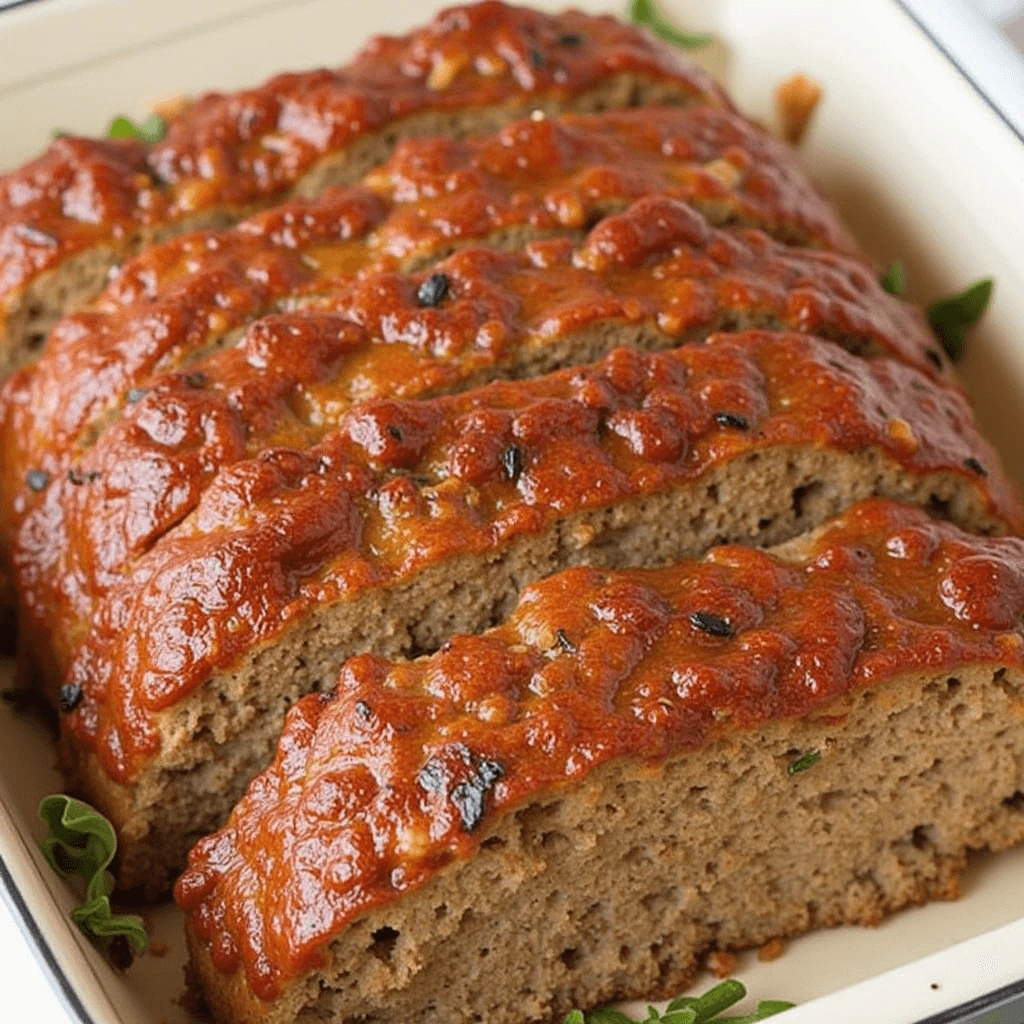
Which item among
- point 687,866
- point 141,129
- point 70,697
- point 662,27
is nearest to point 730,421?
point 687,866

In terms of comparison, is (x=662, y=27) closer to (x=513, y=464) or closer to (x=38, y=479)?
(x=513, y=464)

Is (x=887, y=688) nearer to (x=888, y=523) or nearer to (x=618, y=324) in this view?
(x=888, y=523)

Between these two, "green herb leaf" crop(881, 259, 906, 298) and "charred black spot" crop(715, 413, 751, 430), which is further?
"green herb leaf" crop(881, 259, 906, 298)

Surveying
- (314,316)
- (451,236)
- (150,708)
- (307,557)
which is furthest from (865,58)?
(150,708)

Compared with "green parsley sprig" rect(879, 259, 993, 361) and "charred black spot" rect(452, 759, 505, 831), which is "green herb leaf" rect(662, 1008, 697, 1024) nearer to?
"charred black spot" rect(452, 759, 505, 831)

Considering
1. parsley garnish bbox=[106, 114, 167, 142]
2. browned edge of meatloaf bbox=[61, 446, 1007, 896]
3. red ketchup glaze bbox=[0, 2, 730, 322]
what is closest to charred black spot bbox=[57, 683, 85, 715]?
browned edge of meatloaf bbox=[61, 446, 1007, 896]

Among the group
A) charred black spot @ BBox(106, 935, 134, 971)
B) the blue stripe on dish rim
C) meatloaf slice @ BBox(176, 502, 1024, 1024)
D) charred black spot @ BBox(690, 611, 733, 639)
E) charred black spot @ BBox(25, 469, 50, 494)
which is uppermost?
charred black spot @ BBox(690, 611, 733, 639)
